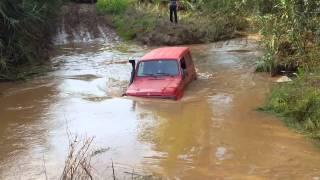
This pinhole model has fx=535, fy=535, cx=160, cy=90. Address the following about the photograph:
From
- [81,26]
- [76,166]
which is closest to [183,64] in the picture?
[76,166]

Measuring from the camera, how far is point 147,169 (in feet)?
30.2

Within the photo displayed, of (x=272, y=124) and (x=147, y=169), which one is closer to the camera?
(x=147, y=169)

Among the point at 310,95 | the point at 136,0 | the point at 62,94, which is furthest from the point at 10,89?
the point at 136,0

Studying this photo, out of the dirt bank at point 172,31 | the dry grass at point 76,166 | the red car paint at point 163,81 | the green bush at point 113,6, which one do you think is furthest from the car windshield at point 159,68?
the green bush at point 113,6

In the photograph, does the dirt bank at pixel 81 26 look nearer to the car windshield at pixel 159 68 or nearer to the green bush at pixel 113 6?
the green bush at pixel 113 6

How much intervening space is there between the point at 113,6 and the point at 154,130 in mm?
26432

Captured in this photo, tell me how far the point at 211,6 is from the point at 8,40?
7.97 meters

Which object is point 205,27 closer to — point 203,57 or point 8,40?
point 203,57

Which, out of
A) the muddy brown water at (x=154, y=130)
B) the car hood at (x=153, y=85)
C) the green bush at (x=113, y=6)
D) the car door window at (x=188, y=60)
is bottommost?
the muddy brown water at (x=154, y=130)

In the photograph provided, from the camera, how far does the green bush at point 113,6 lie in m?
36.2

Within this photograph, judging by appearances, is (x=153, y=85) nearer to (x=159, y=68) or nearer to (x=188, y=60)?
(x=159, y=68)

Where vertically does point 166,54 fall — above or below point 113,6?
below

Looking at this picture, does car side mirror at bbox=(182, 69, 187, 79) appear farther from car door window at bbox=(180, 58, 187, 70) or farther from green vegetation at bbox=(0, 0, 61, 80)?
green vegetation at bbox=(0, 0, 61, 80)

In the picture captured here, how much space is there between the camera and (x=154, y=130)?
11.6m
